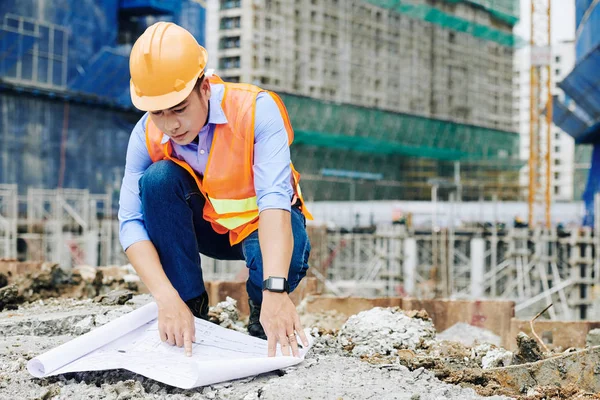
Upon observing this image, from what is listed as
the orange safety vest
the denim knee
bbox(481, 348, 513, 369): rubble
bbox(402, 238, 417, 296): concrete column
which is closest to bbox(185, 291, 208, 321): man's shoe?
the orange safety vest

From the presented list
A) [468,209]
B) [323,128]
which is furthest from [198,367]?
[323,128]

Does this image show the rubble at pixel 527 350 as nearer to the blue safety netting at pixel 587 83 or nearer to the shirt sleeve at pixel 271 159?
the shirt sleeve at pixel 271 159

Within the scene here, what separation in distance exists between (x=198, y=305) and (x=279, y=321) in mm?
658

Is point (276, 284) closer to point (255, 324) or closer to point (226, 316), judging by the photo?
point (255, 324)

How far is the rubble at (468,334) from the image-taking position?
4.43 meters

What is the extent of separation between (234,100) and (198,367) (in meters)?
0.84

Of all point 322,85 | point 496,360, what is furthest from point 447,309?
point 322,85

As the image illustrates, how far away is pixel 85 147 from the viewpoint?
21.3 meters

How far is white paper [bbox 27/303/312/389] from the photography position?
2328 mm

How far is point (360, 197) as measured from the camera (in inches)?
1359

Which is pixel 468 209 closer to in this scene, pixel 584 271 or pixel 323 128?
pixel 323 128

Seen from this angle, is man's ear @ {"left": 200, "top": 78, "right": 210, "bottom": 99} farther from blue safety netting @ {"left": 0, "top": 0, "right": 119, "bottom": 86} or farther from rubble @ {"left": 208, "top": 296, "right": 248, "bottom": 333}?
blue safety netting @ {"left": 0, "top": 0, "right": 119, "bottom": 86}

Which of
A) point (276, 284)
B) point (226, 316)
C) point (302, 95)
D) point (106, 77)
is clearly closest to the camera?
point (276, 284)

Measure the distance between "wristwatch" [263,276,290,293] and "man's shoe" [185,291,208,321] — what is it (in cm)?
61
